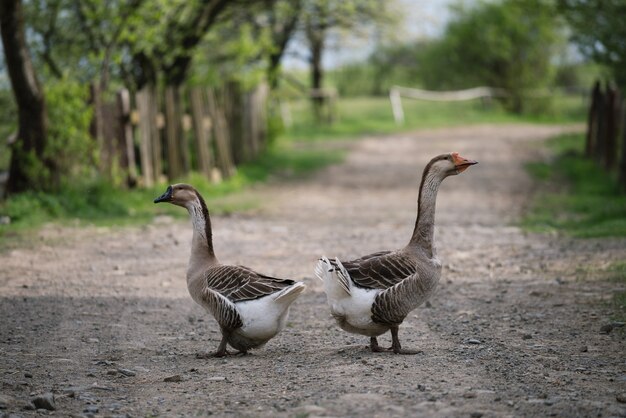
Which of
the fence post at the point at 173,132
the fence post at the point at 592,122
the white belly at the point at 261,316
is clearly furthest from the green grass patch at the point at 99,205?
the fence post at the point at 592,122

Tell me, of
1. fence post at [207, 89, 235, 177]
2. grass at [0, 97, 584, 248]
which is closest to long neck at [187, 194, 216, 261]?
grass at [0, 97, 584, 248]

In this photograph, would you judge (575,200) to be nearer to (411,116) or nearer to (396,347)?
(396,347)

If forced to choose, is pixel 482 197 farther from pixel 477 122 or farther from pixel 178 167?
pixel 477 122

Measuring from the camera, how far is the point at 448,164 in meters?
7.38

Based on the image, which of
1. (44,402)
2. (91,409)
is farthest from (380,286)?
(44,402)

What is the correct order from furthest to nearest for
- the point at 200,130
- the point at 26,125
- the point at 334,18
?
the point at 334,18 < the point at 200,130 < the point at 26,125

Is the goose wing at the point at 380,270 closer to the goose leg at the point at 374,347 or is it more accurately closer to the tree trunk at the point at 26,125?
the goose leg at the point at 374,347

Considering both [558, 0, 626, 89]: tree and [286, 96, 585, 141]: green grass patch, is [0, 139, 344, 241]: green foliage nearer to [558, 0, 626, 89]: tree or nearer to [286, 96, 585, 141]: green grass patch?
[558, 0, 626, 89]: tree

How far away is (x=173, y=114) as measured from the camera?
730 inches

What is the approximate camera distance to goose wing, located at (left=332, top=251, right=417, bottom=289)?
6.82 metres

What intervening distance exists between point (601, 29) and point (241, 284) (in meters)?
18.5

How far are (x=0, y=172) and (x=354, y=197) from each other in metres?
7.29

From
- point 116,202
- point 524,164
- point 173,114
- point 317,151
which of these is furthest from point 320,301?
point 317,151

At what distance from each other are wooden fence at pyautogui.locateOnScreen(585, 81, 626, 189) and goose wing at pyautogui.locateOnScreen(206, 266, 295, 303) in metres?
13.8
